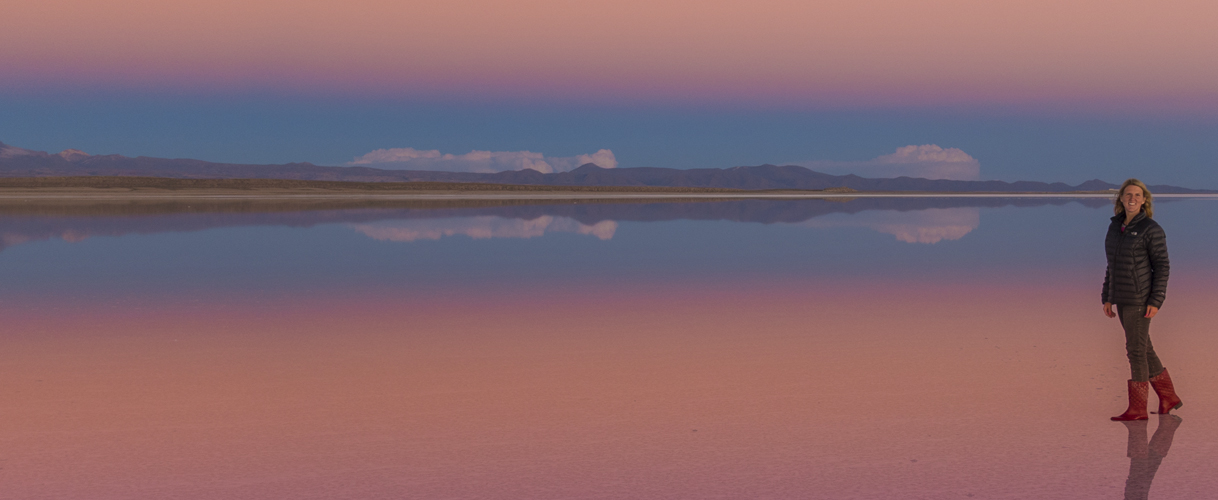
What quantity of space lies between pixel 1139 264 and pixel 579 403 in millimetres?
3185

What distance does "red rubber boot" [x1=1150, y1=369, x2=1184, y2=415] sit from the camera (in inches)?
197

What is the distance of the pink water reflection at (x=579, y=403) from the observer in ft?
12.8

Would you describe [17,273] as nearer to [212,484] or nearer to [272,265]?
[272,265]

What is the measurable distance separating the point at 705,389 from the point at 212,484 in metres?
2.82

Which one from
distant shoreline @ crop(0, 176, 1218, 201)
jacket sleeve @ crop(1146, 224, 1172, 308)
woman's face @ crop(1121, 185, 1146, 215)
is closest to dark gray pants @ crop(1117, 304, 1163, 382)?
jacket sleeve @ crop(1146, 224, 1172, 308)

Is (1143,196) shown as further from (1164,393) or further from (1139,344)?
(1164,393)

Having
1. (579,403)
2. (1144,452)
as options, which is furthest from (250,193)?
(1144,452)

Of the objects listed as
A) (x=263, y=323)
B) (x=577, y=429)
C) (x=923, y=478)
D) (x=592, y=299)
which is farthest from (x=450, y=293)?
(x=923, y=478)

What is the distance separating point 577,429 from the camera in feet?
15.1

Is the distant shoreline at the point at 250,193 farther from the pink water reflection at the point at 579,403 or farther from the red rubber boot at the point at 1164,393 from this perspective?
the red rubber boot at the point at 1164,393

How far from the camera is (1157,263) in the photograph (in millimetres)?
4855

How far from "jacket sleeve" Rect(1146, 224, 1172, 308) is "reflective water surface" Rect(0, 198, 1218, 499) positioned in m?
0.69

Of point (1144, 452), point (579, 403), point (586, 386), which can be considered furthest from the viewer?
point (586, 386)

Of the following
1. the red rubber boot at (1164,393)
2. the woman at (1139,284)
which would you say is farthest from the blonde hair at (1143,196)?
the red rubber boot at (1164,393)
